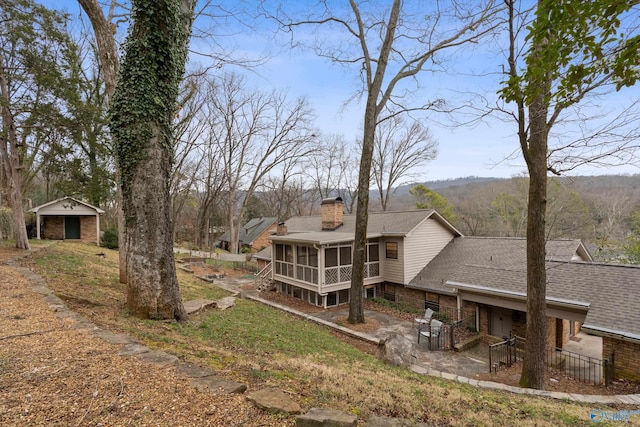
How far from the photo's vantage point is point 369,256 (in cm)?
1609

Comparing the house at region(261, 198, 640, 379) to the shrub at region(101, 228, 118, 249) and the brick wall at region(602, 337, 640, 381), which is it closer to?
the brick wall at region(602, 337, 640, 381)

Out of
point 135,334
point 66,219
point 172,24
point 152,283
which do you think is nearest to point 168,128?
point 172,24

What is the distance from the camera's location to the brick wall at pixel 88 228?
73.3 ft

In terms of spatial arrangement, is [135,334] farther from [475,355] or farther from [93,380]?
[475,355]

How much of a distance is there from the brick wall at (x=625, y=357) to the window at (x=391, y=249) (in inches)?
336

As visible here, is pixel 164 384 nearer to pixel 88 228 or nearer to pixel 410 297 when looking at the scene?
pixel 410 297

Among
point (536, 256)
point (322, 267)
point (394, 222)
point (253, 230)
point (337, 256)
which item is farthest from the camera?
point (253, 230)

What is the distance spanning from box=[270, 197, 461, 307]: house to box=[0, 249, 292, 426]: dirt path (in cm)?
1063

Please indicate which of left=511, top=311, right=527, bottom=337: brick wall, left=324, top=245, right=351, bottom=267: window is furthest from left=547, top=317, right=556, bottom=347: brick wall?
left=324, top=245, right=351, bottom=267: window

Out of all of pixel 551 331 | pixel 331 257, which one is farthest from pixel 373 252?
pixel 551 331

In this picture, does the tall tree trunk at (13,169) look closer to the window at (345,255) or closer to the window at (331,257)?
the window at (331,257)

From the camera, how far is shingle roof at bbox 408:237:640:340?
8281 millimetres

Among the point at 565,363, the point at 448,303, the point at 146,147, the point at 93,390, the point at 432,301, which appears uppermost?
the point at 146,147
